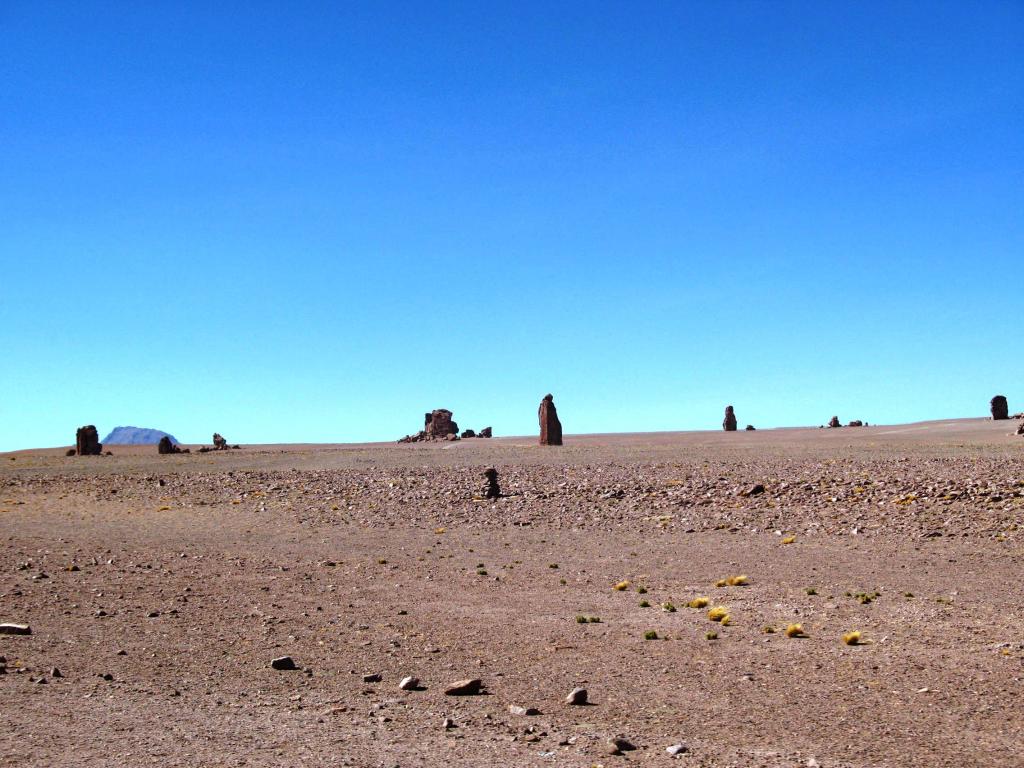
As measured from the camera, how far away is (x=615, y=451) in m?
39.5

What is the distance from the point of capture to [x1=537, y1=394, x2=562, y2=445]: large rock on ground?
48.7 metres

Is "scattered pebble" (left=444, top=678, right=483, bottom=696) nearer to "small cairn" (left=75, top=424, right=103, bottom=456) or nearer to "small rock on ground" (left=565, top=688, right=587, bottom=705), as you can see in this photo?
"small rock on ground" (left=565, top=688, right=587, bottom=705)

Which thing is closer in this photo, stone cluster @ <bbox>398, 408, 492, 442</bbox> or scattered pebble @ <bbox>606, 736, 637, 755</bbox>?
scattered pebble @ <bbox>606, 736, 637, 755</bbox>

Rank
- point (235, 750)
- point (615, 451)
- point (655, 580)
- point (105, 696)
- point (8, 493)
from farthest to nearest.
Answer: point (615, 451) < point (8, 493) < point (655, 580) < point (105, 696) < point (235, 750)

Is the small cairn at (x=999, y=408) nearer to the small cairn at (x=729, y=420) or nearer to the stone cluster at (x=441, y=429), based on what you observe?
the small cairn at (x=729, y=420)

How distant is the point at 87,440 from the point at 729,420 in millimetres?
38081

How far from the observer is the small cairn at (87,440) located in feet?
175

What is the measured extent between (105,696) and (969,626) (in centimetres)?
875

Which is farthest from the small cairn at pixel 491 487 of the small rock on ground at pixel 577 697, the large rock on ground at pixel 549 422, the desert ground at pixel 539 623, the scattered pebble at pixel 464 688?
the large rock on ground at pixel 549 422

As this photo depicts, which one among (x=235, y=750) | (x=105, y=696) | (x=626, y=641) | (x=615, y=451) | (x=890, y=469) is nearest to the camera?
(x=235, y=750)

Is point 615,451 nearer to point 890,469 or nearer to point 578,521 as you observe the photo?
point 890,469

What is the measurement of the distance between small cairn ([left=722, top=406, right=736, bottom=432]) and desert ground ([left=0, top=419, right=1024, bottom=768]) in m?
35.4

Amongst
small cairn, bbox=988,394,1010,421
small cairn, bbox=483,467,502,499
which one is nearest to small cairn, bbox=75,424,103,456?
small cairn, bbox=483,467,502,499

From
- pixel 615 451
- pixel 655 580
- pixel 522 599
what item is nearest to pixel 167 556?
pixel 522 599
